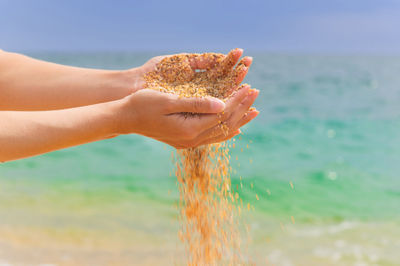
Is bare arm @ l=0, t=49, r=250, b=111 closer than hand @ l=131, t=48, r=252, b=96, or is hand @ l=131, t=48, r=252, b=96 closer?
hand @ l=131, t=48, r=252, b=96

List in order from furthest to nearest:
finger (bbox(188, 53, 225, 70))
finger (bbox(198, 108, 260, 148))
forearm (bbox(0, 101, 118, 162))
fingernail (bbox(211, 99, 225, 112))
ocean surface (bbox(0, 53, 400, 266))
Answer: ocean surface (bbox(0, 53, 400, 266))
finger (bbox(188, 53, 225, 70))
finger (bbox(198, 108, 260, 148))
fingernail (bbox(211, 99, 225, 112))
forearm (bbox(0, 101, 118, 162))

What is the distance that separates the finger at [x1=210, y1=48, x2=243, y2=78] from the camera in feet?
6.49

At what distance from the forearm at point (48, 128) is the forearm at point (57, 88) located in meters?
0.47

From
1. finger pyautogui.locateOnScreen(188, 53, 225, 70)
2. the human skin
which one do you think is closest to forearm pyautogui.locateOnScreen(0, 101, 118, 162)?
the human skin

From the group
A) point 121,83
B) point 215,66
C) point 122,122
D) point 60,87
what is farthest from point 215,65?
point 60,87

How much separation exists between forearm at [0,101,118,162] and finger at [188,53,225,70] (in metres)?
0.56

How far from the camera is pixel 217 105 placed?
64.6 inches

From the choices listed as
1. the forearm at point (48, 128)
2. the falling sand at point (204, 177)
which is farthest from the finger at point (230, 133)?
the forearm at point (48, 128)

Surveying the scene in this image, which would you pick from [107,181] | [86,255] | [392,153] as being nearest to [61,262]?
[86,255]

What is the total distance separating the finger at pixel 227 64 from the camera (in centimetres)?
198

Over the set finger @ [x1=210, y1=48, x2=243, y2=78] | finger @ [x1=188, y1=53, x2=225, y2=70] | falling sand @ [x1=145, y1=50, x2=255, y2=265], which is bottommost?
falling sand @ [x1=145, y1=50, x2=255, y2=265]

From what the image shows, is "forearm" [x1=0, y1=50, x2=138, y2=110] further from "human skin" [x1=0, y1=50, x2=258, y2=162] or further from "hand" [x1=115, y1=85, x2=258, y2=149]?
"hand" [x1=115, y1=85, x2=258, y2=149]

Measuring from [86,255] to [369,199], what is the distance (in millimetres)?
3288

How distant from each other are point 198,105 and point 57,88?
2.88 ft
